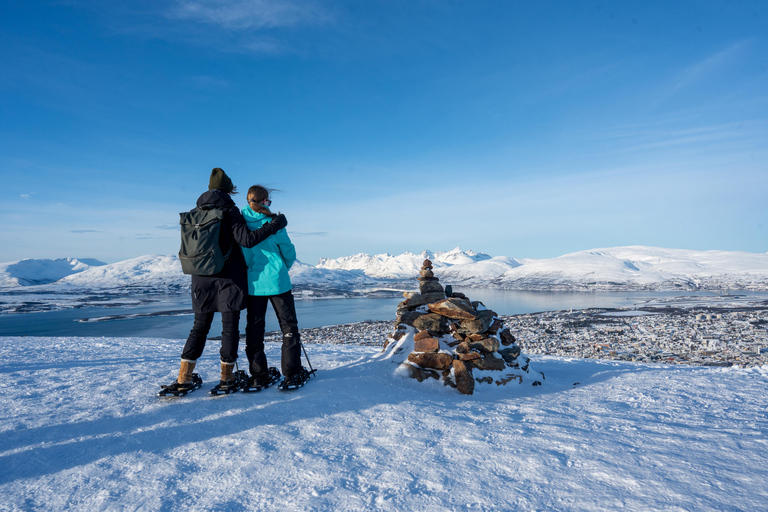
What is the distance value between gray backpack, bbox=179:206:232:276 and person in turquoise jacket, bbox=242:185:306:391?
1.46 feet

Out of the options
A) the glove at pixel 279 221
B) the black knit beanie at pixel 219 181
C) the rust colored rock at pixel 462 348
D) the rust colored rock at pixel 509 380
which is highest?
the black knit beanie at pixel 219 181

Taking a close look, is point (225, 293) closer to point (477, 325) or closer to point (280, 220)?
point (280, 220)

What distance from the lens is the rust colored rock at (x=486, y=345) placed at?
6.62 m

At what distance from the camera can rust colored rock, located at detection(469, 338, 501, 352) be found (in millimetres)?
6624

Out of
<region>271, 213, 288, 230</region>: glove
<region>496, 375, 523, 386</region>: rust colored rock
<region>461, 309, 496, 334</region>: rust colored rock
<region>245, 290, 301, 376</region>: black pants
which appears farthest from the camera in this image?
<region>461, 309, 496, 334</region>: rust colored rock

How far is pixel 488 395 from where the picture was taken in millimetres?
5508

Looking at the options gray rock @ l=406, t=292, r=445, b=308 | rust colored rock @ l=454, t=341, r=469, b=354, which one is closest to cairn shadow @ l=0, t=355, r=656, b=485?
rust colored rock @ l=454, t=341, r=469, b=354

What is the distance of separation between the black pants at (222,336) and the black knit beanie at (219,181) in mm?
1496

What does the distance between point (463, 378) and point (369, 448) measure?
9.26 feet

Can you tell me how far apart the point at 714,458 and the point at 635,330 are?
34.0 meters

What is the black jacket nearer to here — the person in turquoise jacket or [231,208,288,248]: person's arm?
[231,208,288,248]: person's arm

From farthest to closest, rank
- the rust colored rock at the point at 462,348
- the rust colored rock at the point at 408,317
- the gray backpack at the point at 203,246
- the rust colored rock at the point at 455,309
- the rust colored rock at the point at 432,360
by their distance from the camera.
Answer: the rust colored rock at the point at 408,317
the rust colored rock at the point at 455,309
the rust colored rock at the point at 462,348
the rust colored rock at the point at 432,360
the gray backpack at the point at 203,246

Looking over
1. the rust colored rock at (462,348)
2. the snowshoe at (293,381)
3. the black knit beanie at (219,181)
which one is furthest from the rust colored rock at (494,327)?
the black knit beanie at (219,181)

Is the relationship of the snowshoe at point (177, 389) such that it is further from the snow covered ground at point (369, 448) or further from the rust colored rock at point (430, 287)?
the rust colored rock at point (430, 287)
